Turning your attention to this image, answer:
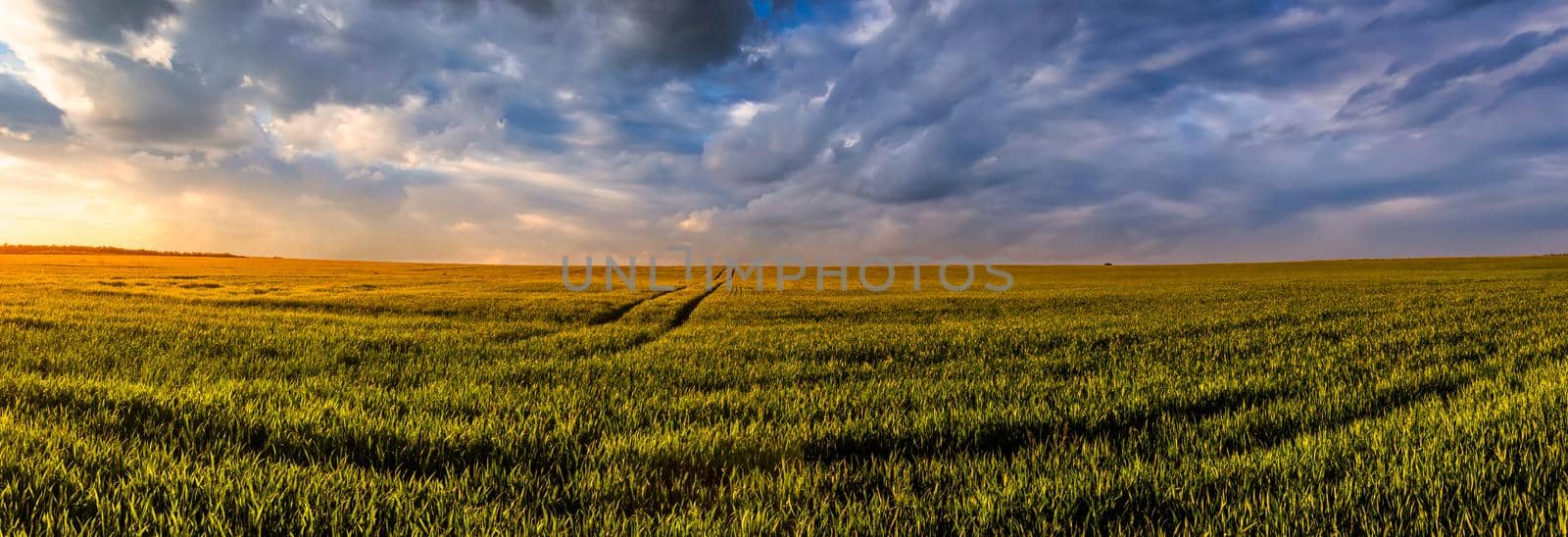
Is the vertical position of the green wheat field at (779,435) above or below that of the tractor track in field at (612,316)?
above

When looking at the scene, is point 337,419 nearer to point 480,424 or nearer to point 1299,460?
point 480,424

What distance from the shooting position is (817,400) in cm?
662

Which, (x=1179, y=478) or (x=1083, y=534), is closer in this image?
(x=1083, y=534)

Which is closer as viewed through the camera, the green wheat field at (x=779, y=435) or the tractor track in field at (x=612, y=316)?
the green wheat field at (x=779, y=435)

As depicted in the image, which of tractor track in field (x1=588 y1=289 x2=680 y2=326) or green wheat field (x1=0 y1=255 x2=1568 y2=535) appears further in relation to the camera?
tractor track in field (x1=588 y1=289 x2=680 y2=326)

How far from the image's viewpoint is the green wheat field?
341 centimetres

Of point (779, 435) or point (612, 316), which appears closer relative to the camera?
point (779, 435)

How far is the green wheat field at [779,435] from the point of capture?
3.41 m

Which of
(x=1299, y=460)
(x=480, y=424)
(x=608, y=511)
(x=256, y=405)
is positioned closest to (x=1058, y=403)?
(x=1299, y=460)

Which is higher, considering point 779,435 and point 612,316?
point 779,435

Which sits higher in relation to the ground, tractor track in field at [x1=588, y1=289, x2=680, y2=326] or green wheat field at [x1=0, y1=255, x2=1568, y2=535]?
green wheat field at [x1=0, y1=255, x2=1568, y2=535]

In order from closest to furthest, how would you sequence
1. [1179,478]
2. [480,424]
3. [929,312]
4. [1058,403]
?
[1179,478] < [480,424] < [1058,403] < [929,312]

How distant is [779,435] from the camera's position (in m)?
5.16

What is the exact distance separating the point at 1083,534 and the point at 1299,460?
2.21 meters
